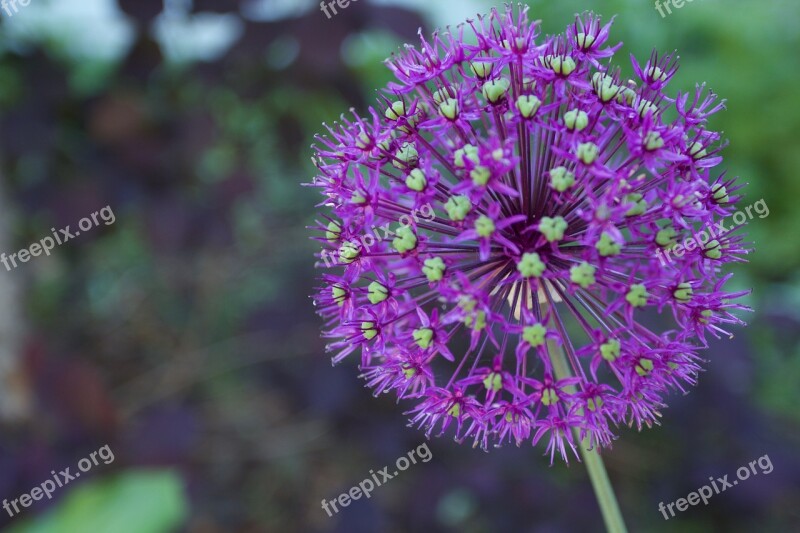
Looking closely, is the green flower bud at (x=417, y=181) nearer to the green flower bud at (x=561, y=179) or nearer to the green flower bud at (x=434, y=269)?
the green flower bud at (x=434, y=269)

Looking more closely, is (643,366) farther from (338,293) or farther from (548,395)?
(338,293)

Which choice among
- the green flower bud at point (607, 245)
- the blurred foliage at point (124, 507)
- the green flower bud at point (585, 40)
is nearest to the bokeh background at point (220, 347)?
the blurred foliage at point (124, 507)

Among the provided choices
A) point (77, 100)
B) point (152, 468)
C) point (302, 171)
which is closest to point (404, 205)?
point (152, 468)

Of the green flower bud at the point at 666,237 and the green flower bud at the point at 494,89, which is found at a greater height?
the green flower bud at the point at 494,89

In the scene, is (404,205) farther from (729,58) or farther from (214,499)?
(729,58)

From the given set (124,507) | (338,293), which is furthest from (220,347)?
(338,293)
